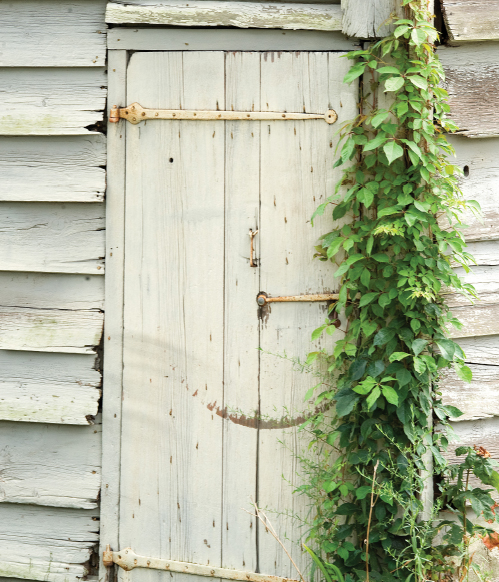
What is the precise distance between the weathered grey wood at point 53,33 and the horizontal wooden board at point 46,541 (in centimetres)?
179

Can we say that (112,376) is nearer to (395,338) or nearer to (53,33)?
(395,338)

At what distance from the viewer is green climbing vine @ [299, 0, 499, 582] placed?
178cm

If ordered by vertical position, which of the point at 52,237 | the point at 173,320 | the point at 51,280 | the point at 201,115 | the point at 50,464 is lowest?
the point at 50,464

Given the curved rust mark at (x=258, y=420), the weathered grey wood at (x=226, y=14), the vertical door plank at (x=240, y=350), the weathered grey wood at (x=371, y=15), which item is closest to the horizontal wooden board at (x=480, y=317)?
the curved rust mark at (x=258, y=420)

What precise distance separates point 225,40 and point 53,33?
68cm

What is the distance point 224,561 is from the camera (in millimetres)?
2023

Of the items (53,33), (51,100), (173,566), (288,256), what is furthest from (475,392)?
(53,33)

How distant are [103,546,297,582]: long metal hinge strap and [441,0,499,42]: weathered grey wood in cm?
214

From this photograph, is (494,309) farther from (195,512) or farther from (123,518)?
(123,518)

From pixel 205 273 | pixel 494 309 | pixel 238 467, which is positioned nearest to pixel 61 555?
pixel 238 467

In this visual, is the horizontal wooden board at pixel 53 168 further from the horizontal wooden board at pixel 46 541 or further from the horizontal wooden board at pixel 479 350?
the horizontal wooden board at pixel 479 350

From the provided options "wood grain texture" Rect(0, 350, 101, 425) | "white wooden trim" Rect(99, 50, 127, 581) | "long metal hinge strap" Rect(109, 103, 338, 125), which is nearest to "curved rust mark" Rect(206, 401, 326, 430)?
"white wooden trim" Rect(99, 50, 127, 581)

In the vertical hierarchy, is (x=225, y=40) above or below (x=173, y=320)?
above

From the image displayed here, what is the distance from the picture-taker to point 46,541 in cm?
214
